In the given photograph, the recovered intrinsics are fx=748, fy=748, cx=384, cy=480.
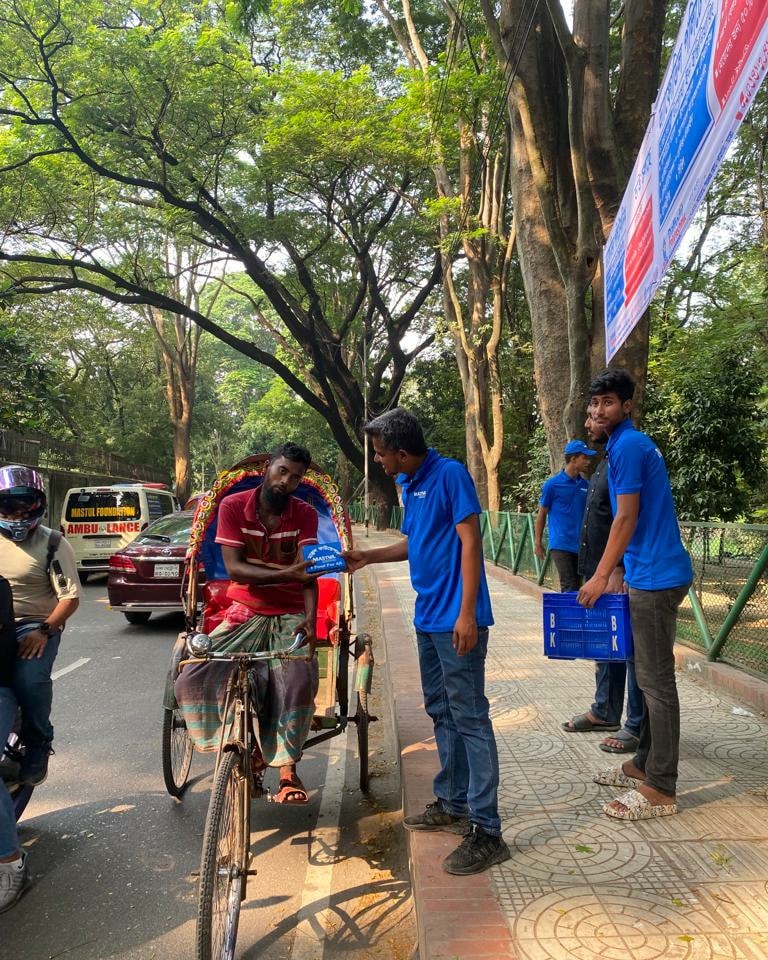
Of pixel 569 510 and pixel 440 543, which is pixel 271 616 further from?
pixel 569 510

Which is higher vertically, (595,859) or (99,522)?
(99,522)

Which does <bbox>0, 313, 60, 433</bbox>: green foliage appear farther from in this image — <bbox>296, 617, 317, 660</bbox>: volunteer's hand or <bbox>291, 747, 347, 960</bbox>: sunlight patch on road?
<bbox>296, 617, 317, 660</bbox>: volunteer's hand

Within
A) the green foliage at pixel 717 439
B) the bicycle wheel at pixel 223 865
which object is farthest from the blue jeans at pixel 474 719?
the green foliage at pixel 717 439

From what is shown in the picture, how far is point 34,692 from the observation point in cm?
349

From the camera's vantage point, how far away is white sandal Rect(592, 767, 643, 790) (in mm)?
3854

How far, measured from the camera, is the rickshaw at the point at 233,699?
2596 millimetres

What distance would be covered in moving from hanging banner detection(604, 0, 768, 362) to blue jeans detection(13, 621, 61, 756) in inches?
144

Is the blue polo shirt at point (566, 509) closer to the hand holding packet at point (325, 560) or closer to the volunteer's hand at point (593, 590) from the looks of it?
the volunteer's hand at point (593, 590)

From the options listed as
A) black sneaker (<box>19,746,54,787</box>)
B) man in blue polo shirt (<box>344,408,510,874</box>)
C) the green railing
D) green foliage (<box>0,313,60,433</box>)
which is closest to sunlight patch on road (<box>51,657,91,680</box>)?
black sneaker (<box>19,746,54,787</box>)

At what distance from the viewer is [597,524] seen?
4.66m

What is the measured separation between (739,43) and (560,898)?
3.38 meters

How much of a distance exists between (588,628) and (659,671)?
519 millimetres

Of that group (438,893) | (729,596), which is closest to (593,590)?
(438,893)

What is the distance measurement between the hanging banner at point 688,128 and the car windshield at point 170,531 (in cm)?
643
